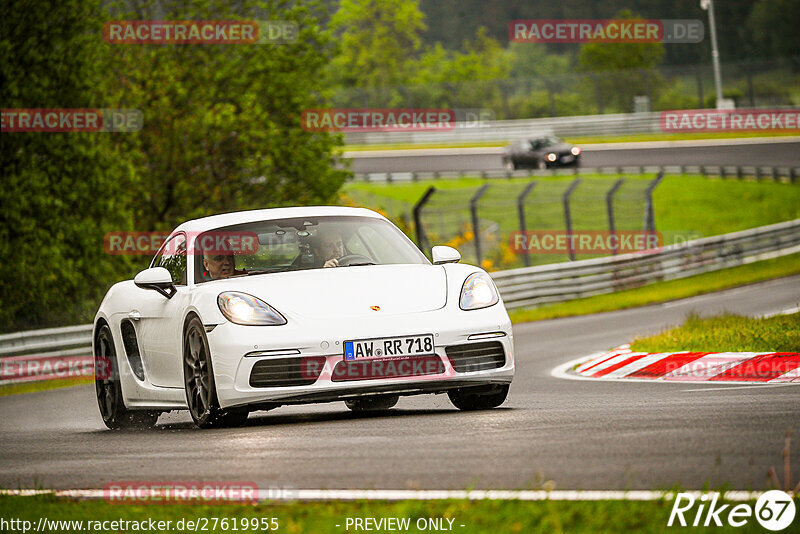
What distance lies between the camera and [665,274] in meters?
29.9

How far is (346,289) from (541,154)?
4269cm

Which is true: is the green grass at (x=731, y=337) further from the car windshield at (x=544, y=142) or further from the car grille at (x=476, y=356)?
the car windshield at (x=544, y=142)

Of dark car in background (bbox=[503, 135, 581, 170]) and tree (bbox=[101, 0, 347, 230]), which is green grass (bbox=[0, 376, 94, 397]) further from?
dark car in background (bbox=[503, 135, 581, 170])

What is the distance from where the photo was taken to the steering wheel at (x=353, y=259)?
9.01m

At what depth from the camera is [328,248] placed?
359 inches

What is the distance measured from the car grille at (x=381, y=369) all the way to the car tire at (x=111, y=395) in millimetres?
2447

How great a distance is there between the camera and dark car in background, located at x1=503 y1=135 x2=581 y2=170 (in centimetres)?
4972

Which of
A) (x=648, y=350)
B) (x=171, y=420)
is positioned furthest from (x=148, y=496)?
(x=648, y=350)

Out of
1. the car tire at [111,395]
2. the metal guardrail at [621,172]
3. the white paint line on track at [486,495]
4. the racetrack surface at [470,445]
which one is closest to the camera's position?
the white paint line on track at [486,495]

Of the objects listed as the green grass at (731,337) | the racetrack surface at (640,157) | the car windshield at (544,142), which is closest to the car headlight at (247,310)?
the green grass at (731,337)

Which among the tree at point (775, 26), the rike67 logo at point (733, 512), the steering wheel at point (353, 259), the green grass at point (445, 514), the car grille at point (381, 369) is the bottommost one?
the rike67 logo at point (733, 512)

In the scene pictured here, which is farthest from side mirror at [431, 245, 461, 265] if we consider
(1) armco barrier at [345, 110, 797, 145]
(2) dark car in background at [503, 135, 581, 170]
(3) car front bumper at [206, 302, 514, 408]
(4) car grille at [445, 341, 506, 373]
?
(1) armco barrier at [345, 110, 797, 145]

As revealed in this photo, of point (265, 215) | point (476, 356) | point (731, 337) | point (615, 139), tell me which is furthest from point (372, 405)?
point (615, 139)

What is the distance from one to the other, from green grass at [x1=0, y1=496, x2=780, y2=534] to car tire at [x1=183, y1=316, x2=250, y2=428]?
260 centimetres
